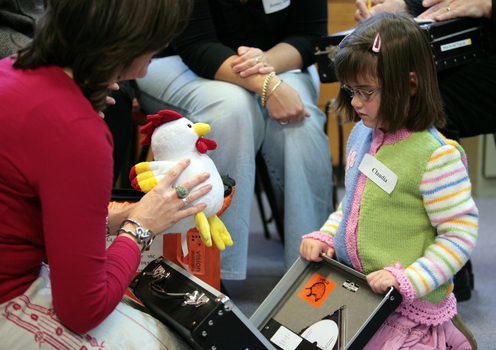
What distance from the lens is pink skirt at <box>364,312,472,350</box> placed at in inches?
37.3

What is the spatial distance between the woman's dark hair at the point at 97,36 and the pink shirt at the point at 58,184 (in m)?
0.03

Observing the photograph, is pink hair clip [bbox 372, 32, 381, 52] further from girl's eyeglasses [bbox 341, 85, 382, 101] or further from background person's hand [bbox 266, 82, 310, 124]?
background person's hand [bbox 266, 82, 310, 124]

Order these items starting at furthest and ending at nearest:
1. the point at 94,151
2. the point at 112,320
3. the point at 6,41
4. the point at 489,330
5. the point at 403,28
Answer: the point at 489,330
the point at 6,41
the point at 403,28
the point at 112,320
the point at 94,151

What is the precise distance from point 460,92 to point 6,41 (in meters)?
1.21

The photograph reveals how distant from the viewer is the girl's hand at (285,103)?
140 cm

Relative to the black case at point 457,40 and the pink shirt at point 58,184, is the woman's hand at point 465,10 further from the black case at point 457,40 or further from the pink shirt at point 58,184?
the pink shirt at point 58,184

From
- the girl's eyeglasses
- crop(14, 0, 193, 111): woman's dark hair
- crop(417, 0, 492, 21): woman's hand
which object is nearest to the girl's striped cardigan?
the girl's eyeglasses

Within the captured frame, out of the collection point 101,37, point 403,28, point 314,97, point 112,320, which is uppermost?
point 101,37

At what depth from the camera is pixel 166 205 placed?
0.85 m

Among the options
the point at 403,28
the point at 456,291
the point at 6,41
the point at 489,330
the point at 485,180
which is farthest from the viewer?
the point at 485,180

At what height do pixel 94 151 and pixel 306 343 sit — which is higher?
pixel 94 151

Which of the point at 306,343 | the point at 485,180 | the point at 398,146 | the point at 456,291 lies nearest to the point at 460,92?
the point at 398,146

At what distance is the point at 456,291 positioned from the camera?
54.9 inches

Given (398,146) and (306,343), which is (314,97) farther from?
(306,343)
